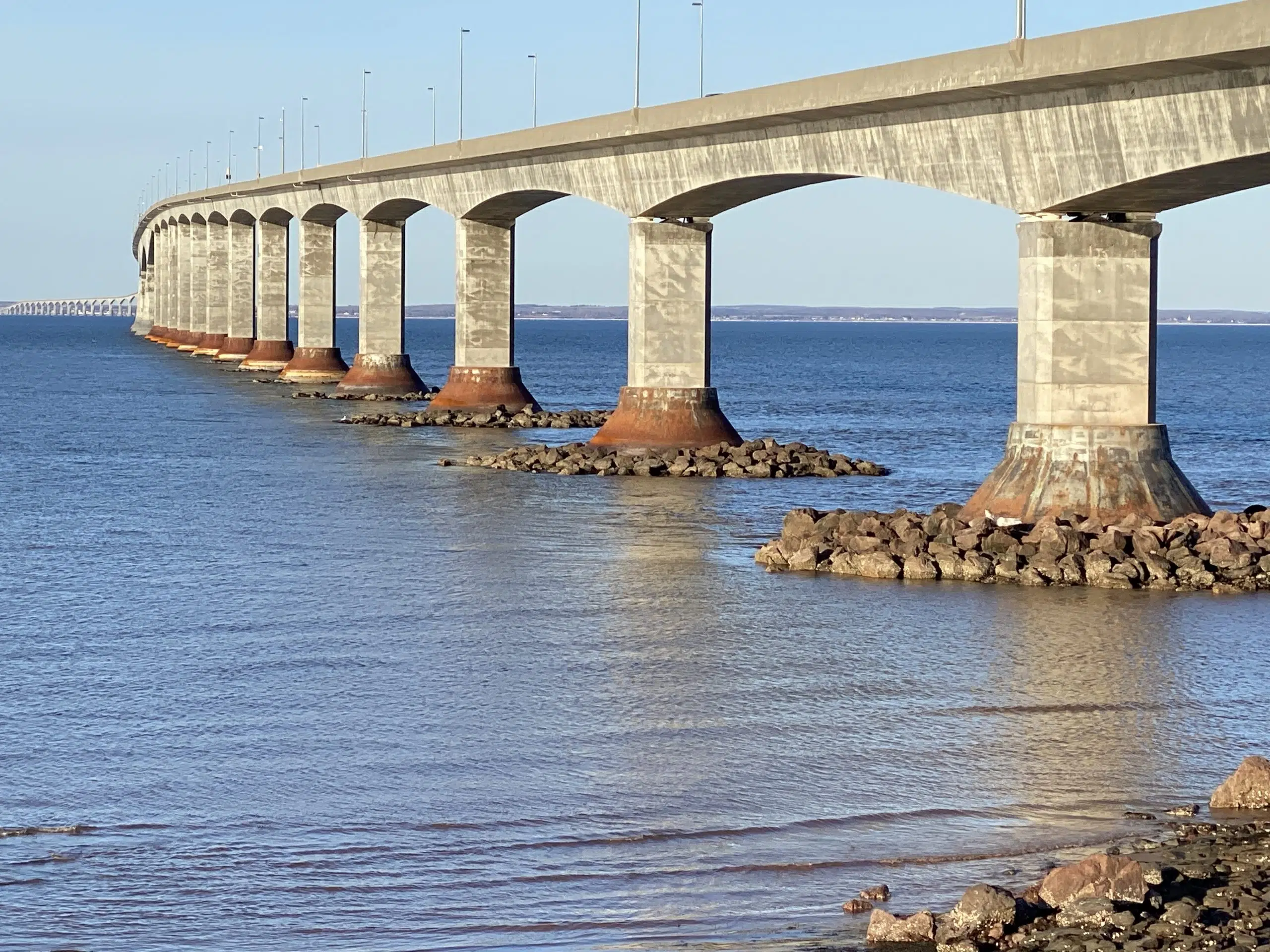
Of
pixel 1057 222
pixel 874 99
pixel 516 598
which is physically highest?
pixel 874 99

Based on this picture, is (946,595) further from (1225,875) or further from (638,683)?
(1225,875)

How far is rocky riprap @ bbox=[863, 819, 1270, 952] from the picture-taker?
1092cm

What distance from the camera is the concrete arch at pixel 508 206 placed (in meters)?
50.9

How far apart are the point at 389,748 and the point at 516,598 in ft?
27.8

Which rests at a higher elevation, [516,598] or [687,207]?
[687,207]

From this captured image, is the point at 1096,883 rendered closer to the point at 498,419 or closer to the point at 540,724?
the point at 540,724

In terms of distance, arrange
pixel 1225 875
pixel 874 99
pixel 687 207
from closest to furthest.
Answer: pixel 1225 875
pixel 874 99
pixel 687 207

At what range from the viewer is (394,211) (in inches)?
2601

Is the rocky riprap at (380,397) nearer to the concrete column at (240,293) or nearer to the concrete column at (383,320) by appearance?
the concrete column at (383,320)

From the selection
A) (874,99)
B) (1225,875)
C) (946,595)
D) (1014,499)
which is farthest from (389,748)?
(874,99)

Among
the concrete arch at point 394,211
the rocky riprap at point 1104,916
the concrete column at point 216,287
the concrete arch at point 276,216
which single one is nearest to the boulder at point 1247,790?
the rocky riprap at point 1104,916

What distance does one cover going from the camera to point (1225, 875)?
12.1 metres

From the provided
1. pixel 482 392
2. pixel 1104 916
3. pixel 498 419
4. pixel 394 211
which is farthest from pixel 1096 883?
pixel 394 211

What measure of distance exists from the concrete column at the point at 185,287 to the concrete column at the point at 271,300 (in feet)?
87.1
